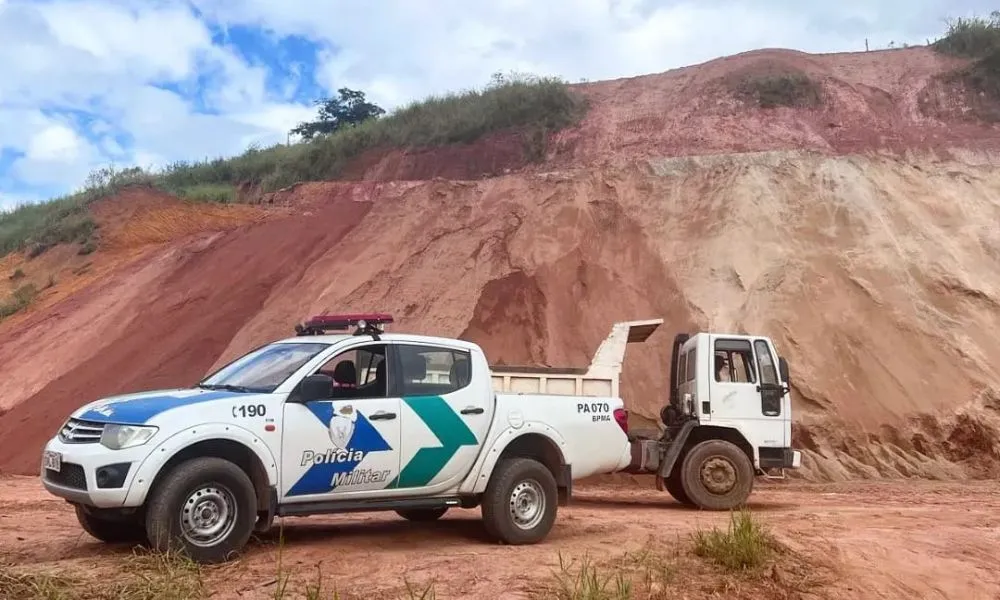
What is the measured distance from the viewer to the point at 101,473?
246 inches

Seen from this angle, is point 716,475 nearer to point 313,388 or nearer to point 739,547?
point 739,547

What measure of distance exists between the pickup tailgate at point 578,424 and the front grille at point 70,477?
3476 mm

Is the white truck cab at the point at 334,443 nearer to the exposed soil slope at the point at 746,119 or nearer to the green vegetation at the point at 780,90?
the exposed soil slope at the point at 746,119

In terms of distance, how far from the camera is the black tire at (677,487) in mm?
11590

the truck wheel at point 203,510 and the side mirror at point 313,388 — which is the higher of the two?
the side mirror at point 313,388

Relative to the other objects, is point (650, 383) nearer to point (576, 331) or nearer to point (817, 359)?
point (576, 331)

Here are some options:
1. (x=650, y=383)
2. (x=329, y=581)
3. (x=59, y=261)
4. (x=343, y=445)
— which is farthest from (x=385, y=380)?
(x=59, y=261)

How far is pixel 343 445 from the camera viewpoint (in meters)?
7.20

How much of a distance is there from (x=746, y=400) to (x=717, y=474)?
3.37 feet

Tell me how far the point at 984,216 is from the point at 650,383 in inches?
351

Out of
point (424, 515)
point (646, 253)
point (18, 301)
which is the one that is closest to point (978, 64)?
point (646, 253)

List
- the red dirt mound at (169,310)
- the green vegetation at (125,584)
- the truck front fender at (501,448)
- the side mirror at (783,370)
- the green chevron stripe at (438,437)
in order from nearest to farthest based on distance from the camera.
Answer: the green vegetation at (125,584)
the green chevron stripe at (438,437)
the truck front fender at (501,448)
the side mirror at (783,370)
the red dirt mound at (169,310)

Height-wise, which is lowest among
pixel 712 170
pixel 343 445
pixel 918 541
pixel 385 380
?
pixel 918 541

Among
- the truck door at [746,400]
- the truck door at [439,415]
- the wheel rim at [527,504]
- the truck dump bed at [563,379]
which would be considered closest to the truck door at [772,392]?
the truck door at [746,400]
